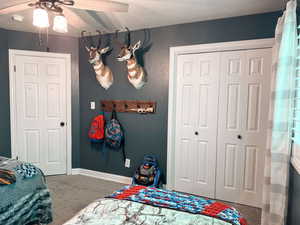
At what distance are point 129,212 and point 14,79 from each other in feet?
10.3

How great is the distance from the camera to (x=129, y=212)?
146 cm

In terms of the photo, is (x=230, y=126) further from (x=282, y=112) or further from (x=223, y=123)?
(x=282, y=112)

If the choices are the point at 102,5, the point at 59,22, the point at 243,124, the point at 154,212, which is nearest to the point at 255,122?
the point at 243,124

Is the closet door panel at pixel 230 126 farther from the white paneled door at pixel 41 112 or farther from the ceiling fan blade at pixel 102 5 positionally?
the white paneled door at pixel 41 112

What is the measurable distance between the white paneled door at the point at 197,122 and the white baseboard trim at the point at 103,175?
2.87 ft

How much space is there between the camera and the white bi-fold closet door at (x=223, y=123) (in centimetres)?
288

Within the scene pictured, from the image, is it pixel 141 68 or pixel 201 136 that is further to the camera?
pixel 141 68

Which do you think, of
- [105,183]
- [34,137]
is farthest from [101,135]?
[34,137]

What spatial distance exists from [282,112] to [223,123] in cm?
109

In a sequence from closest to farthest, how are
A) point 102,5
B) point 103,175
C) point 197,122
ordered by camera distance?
1. point 102,5
2. point 197,122
3. point 103,175

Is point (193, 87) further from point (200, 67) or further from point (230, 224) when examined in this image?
point (230, 224)

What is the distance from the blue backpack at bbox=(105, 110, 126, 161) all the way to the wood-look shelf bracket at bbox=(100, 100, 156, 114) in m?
0.11

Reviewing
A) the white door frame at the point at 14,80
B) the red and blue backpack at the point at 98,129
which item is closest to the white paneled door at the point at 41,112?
the white door frame at the point at 14,80

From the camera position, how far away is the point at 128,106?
360 centimetres
